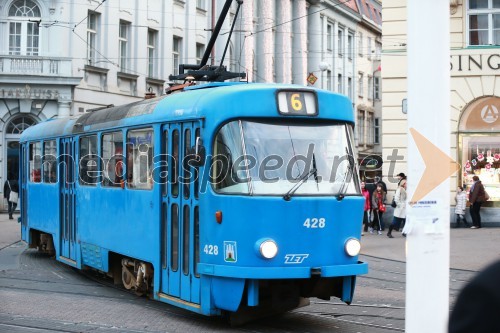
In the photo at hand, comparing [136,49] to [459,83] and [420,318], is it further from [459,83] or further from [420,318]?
[420,318]

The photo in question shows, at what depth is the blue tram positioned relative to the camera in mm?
9188

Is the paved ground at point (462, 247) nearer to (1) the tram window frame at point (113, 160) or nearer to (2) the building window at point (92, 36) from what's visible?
(1) the tram window frame at point (113, 160)

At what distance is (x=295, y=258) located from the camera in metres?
9.21

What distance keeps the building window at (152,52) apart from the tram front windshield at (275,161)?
103 feet

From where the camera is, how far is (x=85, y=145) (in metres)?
14.2

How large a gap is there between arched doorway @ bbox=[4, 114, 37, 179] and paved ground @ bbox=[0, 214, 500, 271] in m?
9.55

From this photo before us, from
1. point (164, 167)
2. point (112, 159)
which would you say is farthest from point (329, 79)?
point (164, 167)

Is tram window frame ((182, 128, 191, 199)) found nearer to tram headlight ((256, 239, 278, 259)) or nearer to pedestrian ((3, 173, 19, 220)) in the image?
tram headlight ((256, 239, 278, 259))

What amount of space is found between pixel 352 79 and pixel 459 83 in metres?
A: 37.5

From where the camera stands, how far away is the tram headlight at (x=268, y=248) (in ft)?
29.8

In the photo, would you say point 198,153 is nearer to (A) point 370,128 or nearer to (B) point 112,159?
(B) point 112,159

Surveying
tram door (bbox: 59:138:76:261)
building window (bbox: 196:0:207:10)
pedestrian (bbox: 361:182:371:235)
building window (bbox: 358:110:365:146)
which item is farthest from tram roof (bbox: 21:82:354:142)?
building window (bbox: 358:110:365:146)

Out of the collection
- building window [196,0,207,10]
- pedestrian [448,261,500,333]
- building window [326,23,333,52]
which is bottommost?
pedestrian [448,261,500,333]

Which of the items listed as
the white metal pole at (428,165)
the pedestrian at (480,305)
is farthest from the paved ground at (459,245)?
the pedestrian at (480,305)
